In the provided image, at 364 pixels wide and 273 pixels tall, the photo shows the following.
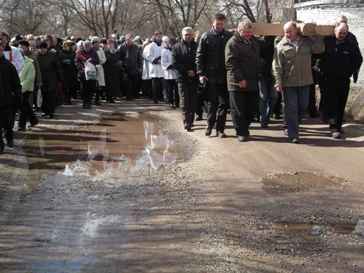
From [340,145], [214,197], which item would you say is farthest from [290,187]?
[340,145]

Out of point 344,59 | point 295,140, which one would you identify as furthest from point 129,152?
point 344,59

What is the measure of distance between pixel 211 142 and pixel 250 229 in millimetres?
4381

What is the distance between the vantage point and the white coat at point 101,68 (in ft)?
52.1

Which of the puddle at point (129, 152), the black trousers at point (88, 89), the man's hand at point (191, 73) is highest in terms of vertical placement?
the man's hand at point (191, 73)

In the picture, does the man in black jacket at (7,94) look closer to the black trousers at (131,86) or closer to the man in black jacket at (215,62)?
the man in black jacket at (215,62)

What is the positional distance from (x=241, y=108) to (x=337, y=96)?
1600 mm

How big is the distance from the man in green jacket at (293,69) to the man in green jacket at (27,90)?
15.3 feet

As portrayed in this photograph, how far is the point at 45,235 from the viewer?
20.3 ft

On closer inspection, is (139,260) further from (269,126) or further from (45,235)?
(269,126)

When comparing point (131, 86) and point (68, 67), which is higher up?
point (68, 67)

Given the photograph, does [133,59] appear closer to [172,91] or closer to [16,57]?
[172,91]

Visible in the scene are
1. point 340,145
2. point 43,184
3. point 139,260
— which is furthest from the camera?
point 340,145

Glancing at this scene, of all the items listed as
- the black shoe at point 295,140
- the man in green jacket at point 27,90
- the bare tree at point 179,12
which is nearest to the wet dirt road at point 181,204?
the black shoe at point 295,140

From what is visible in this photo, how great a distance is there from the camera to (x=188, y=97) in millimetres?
11703
